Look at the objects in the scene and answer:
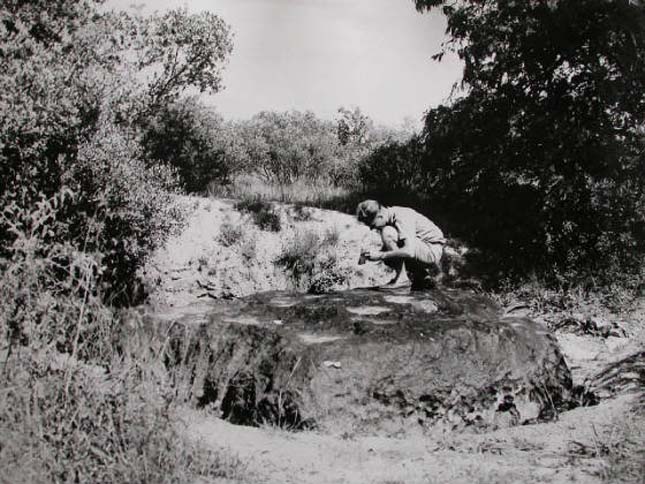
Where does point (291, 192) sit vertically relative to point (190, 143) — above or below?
below

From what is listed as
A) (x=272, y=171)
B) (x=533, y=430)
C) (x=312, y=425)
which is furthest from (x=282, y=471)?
(x=272, y=171)

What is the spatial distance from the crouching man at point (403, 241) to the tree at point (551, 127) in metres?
3.80

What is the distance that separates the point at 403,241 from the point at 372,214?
465 millimetres

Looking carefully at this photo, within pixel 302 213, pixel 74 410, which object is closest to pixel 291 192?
pixel 302 213

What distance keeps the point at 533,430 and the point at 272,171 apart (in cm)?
1364

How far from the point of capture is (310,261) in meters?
11.3

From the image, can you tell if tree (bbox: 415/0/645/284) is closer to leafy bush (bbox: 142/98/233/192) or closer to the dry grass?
the dry grass

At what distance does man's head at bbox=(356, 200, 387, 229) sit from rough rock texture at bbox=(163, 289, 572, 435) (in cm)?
113

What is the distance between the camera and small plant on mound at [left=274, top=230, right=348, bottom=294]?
10873 millimetres

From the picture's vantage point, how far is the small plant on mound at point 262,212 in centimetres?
1234

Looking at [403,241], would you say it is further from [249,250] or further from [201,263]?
[201,263]

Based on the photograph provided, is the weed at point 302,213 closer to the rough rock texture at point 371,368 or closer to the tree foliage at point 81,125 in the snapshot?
the tree foliage at point 81,125

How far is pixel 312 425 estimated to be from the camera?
4.83 meters

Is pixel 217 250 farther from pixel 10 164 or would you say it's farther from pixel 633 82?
pixel 633 82
